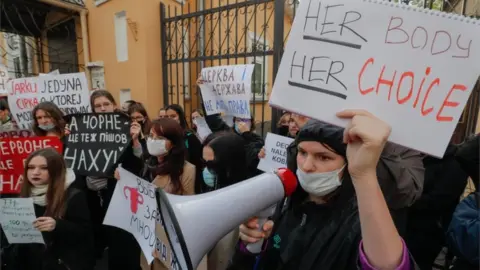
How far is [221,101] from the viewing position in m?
3.49

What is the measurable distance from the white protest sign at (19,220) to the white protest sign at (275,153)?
1.97 meters

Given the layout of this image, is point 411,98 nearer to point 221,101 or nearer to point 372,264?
point 372,264

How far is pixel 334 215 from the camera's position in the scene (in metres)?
1.11

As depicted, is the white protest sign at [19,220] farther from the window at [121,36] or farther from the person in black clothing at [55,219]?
the window at [121,36]

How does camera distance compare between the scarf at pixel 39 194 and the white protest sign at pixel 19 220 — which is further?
the scarf at pixel 39 194

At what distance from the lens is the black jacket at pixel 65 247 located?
1988mm

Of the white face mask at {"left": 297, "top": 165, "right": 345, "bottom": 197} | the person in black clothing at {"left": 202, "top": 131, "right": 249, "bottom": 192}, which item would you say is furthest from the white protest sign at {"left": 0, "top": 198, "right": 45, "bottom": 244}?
the white face mask at {"left": 297, "top": 165, "right": 345, "bottom": 197}

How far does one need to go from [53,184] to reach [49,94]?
186 centimetres

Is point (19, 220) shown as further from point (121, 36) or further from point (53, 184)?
point (121, 36)

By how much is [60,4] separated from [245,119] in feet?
16.0

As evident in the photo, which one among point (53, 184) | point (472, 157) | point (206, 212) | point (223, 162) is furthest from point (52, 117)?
point (472, 157)

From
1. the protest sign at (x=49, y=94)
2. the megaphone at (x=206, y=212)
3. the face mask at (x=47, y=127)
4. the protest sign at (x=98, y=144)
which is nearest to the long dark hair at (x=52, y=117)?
the face mask at (x=47, y=127)

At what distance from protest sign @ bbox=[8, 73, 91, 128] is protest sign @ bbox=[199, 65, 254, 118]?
1.40 meters

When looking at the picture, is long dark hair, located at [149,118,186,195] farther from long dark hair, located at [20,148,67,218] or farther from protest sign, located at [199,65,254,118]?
protest sign, located at [199,65,254,118]
